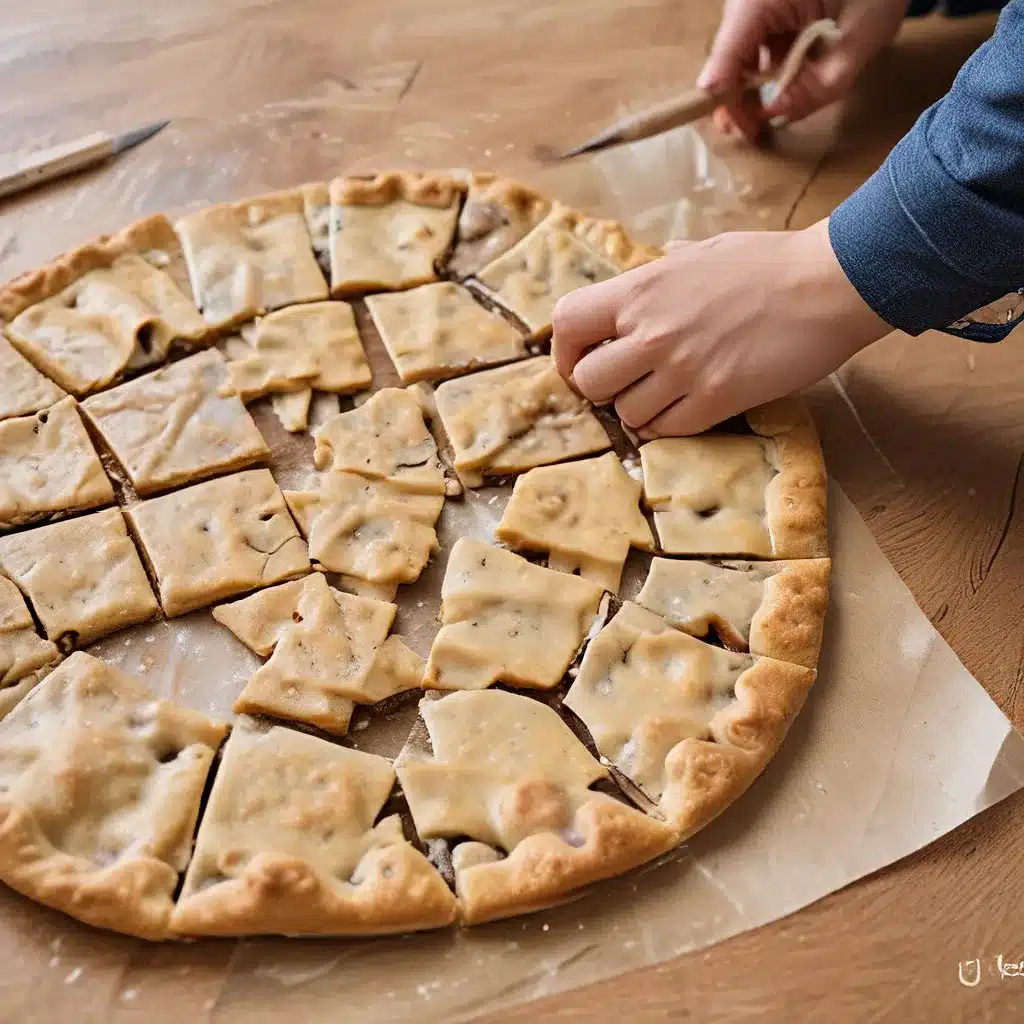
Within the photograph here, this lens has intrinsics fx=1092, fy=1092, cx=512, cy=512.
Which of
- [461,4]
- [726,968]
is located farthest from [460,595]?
[461,4]

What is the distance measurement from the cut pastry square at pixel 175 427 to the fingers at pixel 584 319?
1.84ft

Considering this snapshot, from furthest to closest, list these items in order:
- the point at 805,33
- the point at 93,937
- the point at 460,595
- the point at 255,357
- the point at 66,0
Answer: the point at 66,0 → the point at 805,33 → the point at 255,357 → the point at 460,595 → the point at 93,937

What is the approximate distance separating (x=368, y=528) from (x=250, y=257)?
2.31 feet

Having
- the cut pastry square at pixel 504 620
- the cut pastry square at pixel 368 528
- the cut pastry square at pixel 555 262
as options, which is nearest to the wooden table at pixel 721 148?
the cut pastry square at pixel 555 262

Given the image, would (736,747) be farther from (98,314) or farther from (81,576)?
(98,314)

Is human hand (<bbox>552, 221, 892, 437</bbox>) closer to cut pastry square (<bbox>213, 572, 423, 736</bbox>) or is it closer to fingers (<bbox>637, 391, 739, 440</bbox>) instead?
fingers (<bbox>637, 391, 739, 440</bbox>)

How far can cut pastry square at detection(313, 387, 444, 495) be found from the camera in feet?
6.17

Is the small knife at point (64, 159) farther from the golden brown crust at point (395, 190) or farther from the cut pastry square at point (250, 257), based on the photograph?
the golden brown crust at point (395, 190)

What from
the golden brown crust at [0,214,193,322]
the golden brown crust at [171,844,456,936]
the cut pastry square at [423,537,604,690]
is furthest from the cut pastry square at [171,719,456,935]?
the golden brown crust at [0,214,193,322]

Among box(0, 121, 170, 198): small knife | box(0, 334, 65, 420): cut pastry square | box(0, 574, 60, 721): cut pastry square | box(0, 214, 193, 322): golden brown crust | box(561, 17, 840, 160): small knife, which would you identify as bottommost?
box(0, 574, 60, 721): cut pastry square

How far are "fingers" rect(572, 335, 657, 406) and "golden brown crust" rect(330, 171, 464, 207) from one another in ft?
1.92

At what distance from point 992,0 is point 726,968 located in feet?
8.22

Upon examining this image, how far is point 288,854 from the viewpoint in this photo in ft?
4.71

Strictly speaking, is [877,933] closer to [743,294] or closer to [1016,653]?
[1016,653]
